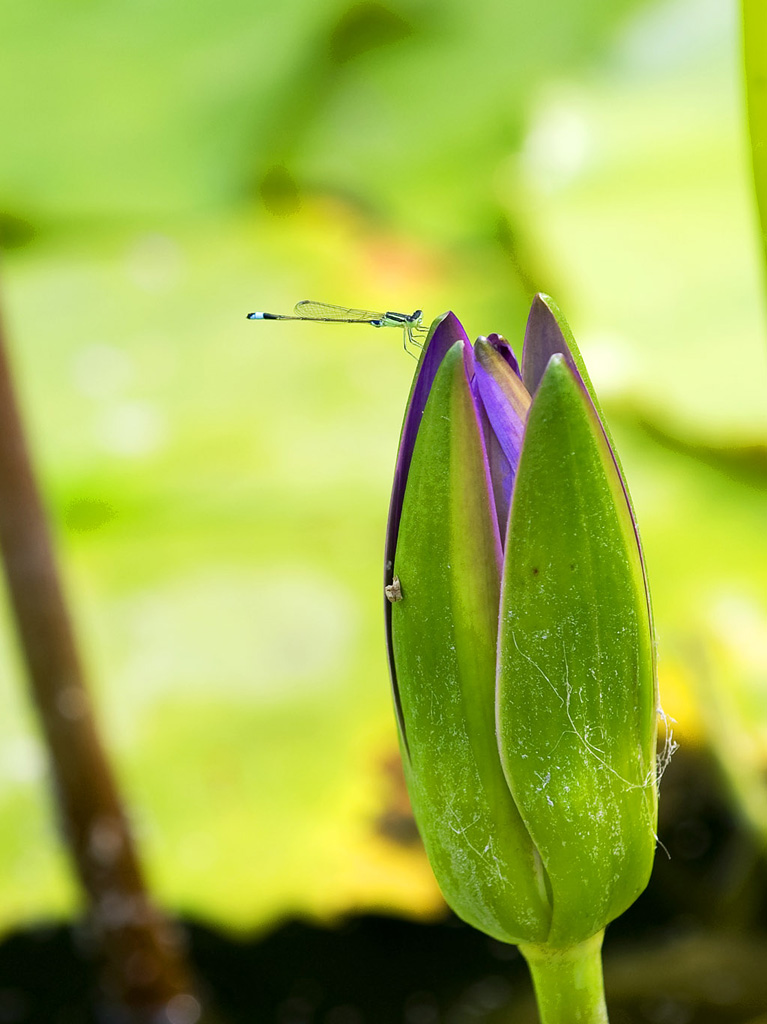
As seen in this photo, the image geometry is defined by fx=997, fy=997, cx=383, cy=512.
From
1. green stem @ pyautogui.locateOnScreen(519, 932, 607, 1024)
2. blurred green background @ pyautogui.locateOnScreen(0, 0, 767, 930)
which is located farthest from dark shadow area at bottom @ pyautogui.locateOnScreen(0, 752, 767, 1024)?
green stem @ pyautogui.locateOnScreen(519, 932, 607, 1024)

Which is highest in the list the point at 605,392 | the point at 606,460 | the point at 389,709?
the point at 605,392

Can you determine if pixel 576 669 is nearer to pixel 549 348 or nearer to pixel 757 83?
pixel 549 348

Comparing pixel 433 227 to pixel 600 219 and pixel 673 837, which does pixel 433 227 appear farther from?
pixel 673 837

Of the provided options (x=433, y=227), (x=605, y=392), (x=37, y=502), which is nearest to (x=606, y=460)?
(x=37, y=502)

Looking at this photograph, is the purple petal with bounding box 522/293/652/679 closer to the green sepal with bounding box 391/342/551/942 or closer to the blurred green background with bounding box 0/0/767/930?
the green sepal with bounding box 391/342/551/942

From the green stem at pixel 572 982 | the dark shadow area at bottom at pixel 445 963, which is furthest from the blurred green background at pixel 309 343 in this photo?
the green stem at pixel 572 982

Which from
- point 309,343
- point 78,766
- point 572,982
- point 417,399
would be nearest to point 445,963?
point 78,766
